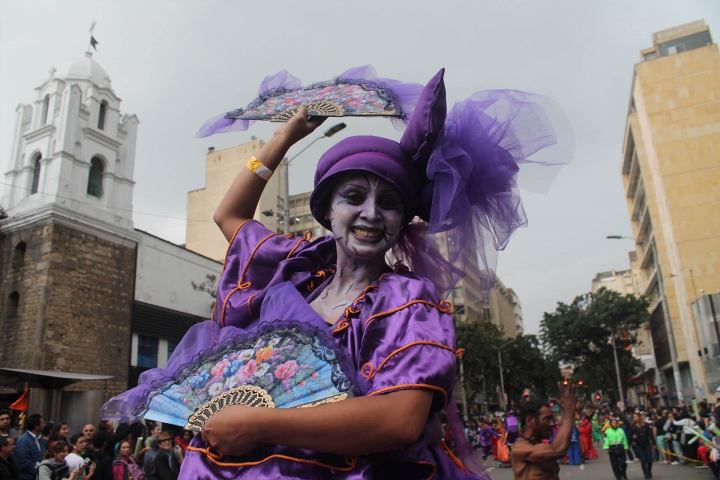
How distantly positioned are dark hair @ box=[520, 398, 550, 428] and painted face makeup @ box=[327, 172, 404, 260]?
151 inches

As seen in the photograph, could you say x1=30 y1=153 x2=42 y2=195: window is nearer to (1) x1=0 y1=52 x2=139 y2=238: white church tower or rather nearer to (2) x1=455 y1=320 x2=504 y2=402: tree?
(1) x1=0 y1=52 x2=139 y2=238: white church tower

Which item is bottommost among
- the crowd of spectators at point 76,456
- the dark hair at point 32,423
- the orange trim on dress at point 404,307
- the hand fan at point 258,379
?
the crowd of spectators at point 76,456

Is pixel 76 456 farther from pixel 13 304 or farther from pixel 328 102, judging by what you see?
pixel 13 304

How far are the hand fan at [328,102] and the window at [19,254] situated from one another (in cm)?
2040

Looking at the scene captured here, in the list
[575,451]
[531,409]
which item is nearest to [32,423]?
[531,409]

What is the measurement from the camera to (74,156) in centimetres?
2042

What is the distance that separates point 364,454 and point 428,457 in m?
0.24

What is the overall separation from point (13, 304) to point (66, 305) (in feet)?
6.96

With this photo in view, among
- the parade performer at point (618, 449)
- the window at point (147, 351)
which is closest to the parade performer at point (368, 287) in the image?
the parade performer at point (618, 449)

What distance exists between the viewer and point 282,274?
193 centimetres

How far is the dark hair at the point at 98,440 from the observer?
21.9 ft

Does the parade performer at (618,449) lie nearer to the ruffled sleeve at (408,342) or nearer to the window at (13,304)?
the ruffled sleeve at (408,342)

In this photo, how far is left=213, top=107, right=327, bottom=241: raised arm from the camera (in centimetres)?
204

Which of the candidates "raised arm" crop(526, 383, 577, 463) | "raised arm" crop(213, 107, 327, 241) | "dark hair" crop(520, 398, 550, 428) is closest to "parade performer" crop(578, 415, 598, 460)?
"dark hair" crop(520, 398, 550, 428)
